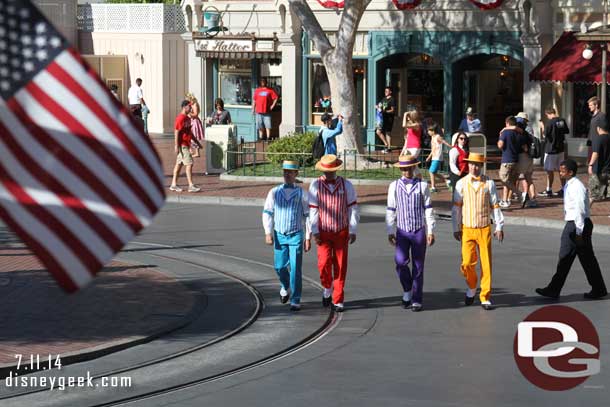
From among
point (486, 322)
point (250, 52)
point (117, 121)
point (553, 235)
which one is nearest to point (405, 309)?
point (486, 322)

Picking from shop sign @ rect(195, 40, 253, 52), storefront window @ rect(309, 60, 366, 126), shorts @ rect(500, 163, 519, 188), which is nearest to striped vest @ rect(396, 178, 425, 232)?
shorts @ rect(500, 163, 519, 188)

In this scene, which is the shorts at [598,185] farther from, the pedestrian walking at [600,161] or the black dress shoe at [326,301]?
the black dress shoe at [326,301]

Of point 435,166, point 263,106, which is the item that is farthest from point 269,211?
point 263,106

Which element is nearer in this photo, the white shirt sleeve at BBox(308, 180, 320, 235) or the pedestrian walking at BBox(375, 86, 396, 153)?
the white shirt sleeve at BBox(308, 180, 320, 235)

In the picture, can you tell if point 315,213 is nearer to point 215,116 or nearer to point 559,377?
point 559,377

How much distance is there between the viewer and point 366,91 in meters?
36.0

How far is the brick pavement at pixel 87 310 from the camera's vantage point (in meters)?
12.5

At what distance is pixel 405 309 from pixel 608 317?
2.18 meters

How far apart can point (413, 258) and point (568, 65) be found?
1736 cm

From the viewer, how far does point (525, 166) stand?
23.4 metres

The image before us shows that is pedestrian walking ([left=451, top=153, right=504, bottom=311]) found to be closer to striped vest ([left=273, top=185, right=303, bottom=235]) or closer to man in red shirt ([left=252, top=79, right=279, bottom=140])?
striped vest ([left=273, top=185, right=303, bottom=235])

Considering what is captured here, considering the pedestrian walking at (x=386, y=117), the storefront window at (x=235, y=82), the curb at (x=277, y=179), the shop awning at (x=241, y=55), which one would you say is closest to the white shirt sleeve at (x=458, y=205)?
the curb at (x=277, y=179)

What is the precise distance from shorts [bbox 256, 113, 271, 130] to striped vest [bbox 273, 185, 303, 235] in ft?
76.1

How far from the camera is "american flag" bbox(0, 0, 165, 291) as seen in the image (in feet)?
16.5
